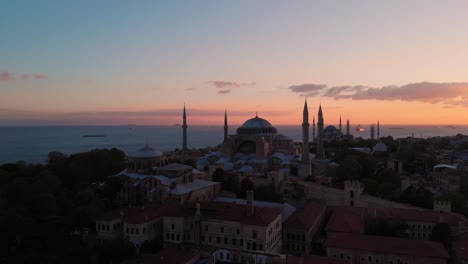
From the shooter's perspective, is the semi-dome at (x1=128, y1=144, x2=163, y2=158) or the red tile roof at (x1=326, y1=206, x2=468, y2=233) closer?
the red tile roof at (x1=326, y1=206, x2=468, y2=233)

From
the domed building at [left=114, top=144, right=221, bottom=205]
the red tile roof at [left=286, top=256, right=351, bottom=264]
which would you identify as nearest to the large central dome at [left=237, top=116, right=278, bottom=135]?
the domed building at [left=114, top=144, right=221, bottom=205]

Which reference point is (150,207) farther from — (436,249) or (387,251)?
(436,249)

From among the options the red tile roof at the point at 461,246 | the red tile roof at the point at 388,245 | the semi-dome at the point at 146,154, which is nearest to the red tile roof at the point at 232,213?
the red tile roof at the point at 388,245

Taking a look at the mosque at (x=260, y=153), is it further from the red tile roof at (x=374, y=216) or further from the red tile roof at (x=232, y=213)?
the red tile roof at (x=232, y=213)

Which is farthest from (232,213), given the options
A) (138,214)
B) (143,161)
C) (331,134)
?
(331,134)

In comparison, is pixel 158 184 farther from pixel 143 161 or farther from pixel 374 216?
pixel 374 216

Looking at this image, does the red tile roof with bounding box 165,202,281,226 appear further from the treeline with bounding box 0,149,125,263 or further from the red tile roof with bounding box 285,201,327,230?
the treeline with bounding box 0,149,125,263

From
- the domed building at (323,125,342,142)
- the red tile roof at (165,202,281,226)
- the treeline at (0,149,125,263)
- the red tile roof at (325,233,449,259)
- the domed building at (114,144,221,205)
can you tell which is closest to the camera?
the red tile roof at (325,233,449,259)
